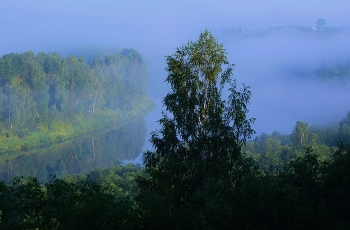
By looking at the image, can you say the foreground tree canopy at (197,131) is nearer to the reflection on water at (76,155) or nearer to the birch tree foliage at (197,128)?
the birch tree foliage at (197,128)

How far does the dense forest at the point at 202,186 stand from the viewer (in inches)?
397

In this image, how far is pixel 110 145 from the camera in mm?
57094

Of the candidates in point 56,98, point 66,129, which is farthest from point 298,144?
point 56,98

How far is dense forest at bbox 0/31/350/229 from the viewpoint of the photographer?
10078mm

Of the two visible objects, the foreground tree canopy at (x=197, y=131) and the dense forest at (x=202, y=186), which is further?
the foreground tree canopy at (x=197, y=131)

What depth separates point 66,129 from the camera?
200 ft

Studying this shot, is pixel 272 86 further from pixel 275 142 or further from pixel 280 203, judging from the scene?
pixel 280 203

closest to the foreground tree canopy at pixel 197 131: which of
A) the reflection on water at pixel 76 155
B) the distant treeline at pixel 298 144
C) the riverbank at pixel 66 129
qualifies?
the distant treeline at pixel 298 144

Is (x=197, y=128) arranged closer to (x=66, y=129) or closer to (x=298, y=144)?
(x=298, y=144)

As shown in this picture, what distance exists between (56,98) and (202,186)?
5386 cm

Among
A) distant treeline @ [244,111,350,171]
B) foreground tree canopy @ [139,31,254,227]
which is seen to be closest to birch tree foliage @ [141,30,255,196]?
foreground tree canopy @ [139,31,254,227]

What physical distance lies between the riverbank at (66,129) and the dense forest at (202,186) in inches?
1692

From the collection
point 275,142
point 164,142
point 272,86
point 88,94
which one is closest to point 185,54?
point 164,142

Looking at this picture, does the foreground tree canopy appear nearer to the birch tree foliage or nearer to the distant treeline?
the birch tree foliage
